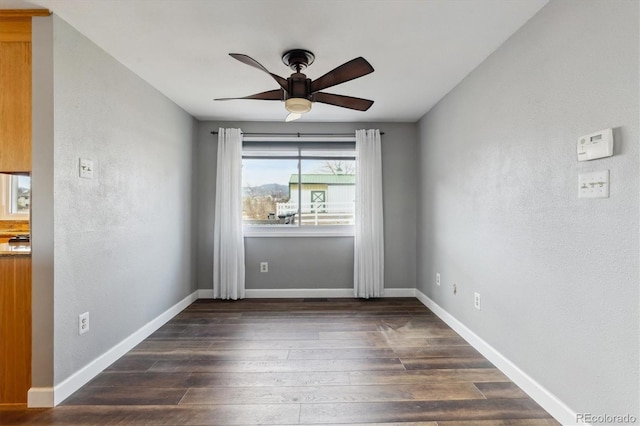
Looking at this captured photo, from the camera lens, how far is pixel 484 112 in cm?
243

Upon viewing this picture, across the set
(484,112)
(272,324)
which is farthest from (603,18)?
(272,324)

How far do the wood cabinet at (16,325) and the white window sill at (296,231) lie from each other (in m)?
2.37

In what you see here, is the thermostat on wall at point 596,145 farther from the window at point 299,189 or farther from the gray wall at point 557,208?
the window at point 299,189

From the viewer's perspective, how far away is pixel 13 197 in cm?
273


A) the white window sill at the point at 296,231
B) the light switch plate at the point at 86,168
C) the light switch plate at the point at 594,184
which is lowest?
the white window sill at the point at 296,231

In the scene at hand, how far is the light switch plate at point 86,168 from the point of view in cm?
205

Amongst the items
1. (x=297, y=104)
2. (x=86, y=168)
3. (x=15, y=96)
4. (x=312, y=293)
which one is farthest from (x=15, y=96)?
(x=312, y=293)

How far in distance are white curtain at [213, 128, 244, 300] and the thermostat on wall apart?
10.9ft

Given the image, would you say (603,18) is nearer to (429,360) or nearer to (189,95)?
(429,360)

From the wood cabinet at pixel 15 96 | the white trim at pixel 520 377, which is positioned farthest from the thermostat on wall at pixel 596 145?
the wood cabinet at pixel 15 96

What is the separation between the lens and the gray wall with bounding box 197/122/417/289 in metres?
4.08

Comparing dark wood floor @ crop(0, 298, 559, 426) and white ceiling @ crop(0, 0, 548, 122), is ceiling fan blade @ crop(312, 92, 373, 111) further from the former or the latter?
dark wood floor @ crop(0, 298, 559, 426)

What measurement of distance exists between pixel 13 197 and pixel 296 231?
2.76 metres

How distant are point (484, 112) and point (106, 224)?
9.76ft
